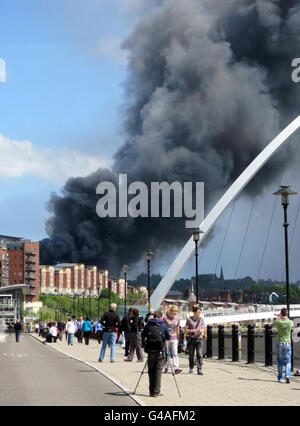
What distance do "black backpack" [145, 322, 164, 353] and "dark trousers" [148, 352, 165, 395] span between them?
0.44 feet

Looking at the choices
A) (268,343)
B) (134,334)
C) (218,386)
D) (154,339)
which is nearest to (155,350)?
(154,339)

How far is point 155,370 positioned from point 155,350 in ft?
2.02

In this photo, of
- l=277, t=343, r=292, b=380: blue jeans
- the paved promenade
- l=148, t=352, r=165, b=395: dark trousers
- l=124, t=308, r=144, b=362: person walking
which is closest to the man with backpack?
l=148, t=352, r=165, b=395: dark trousers

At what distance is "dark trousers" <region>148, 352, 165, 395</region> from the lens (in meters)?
14.9

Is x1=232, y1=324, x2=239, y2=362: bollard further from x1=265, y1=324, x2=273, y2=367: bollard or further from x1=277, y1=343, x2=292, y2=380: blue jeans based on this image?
x1=277, y1=343, x2=292, y2=380: blue jeans

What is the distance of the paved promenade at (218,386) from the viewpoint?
46.5 ft

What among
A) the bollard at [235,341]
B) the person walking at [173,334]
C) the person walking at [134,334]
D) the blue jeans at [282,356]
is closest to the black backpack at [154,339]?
the blue jeans at [282,356]

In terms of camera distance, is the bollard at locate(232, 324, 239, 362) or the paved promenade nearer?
the paved promenade

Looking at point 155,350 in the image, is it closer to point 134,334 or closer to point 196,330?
point 196,330

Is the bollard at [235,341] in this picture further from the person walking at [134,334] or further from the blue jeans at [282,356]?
the blue jeans at [282,356]

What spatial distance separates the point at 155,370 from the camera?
15055 mm

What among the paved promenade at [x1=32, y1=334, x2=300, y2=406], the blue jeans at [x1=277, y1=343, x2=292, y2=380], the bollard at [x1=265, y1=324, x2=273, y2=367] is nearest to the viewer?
the paved promenade at [x1=32, y1=334, x2=300, y2=406]
